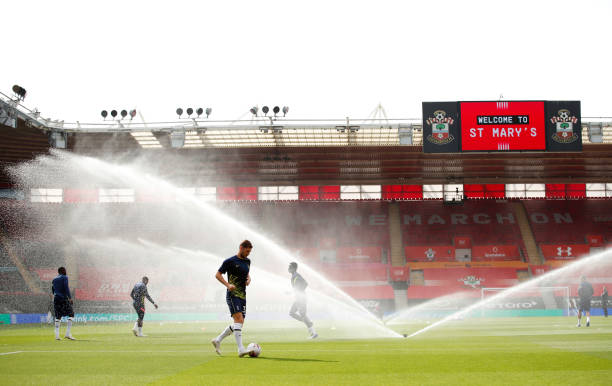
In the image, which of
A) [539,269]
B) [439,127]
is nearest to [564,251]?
[539,269]

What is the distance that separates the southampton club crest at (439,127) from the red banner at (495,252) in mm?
15650

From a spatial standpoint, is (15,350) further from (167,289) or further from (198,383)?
(167,289)

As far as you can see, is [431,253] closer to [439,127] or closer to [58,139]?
[439,127]

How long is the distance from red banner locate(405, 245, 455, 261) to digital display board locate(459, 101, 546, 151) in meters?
14.4

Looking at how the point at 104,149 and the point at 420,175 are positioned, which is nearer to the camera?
the point at 104,149

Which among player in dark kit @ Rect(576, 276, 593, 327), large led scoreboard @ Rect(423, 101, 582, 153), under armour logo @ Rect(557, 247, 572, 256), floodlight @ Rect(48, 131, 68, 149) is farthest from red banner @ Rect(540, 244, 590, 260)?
floodlight @ Rect(48, 131, 68, 149)

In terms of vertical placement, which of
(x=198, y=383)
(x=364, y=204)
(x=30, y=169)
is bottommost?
(x=198, y=383)

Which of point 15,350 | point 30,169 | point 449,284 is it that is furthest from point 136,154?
point 15,350

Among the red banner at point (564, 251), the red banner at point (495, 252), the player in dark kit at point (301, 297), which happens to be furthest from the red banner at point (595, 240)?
the player in dark kit at point (301, 297)

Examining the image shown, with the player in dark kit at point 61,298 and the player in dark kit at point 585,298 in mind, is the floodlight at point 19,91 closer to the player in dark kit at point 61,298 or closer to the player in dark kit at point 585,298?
the player in dark kit at point 61,298

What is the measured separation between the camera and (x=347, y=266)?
143 feet

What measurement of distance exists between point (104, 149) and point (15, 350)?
26.3m

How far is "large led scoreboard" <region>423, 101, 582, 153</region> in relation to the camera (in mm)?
31562

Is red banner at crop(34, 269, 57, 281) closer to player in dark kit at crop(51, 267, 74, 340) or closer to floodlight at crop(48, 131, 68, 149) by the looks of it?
floodlight at crop(48, 131, 68, 149)
